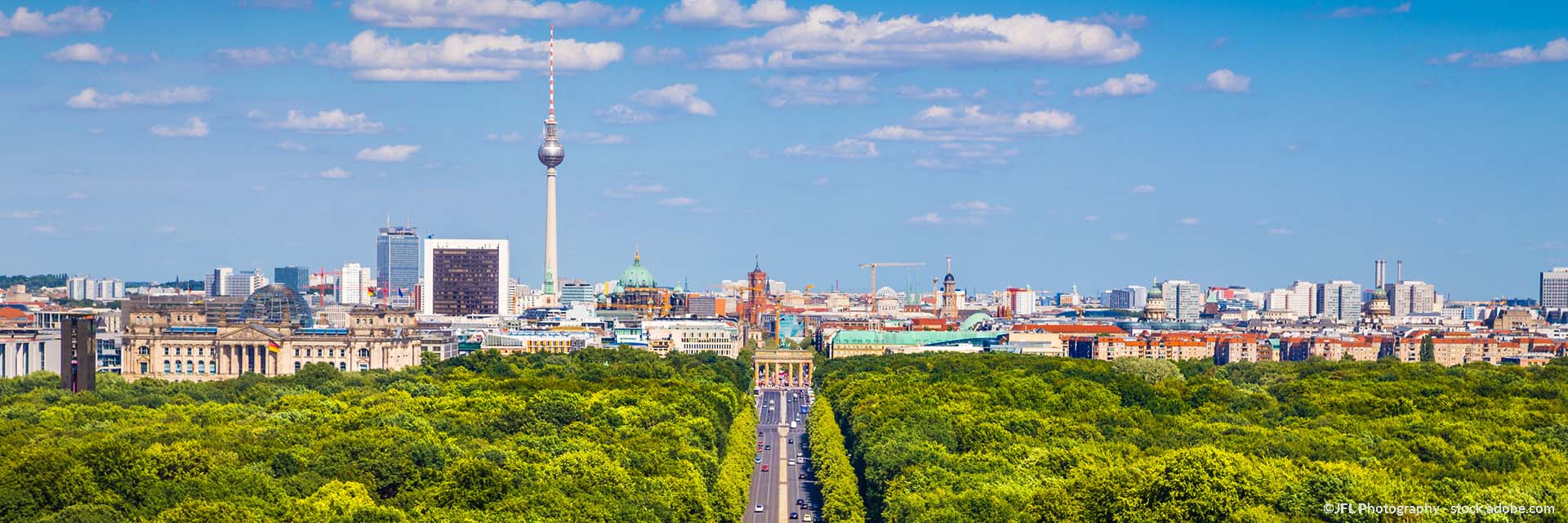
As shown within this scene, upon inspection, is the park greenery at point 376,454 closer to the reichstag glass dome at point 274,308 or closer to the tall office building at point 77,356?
the tall office building at point 77,356

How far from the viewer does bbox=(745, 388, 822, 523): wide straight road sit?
89.1 m

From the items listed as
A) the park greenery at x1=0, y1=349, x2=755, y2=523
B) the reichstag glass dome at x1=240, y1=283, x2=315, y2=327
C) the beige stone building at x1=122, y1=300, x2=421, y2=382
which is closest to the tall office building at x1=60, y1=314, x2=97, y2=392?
the park greenery at x1=0, y1=349, x2=755, y2=523

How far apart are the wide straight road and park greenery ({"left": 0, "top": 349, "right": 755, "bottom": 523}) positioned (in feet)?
4.62

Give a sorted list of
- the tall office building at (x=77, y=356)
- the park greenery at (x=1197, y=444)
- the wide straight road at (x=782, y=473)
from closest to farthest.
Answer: the park greenery at (x=1197, y=444)
the wide straight road at (x=782, y=473)
the tall office building at (x=77, y=356)

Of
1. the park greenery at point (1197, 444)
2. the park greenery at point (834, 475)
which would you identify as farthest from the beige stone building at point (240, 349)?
the park greenery at point (834, 475)

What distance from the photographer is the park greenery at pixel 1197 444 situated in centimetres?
6700

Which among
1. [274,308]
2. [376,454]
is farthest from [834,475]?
[274,308]

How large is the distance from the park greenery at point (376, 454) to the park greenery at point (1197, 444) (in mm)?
7397

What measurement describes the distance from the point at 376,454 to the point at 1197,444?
29352 mm

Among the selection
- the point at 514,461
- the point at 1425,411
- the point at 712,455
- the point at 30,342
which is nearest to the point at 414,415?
the point at 712,455

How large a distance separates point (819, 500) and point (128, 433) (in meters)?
25.9

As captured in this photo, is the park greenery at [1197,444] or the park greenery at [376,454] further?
the park greenery at [376,454]

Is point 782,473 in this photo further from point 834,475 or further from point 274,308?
point 274,308

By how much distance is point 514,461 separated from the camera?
81.4 metres
